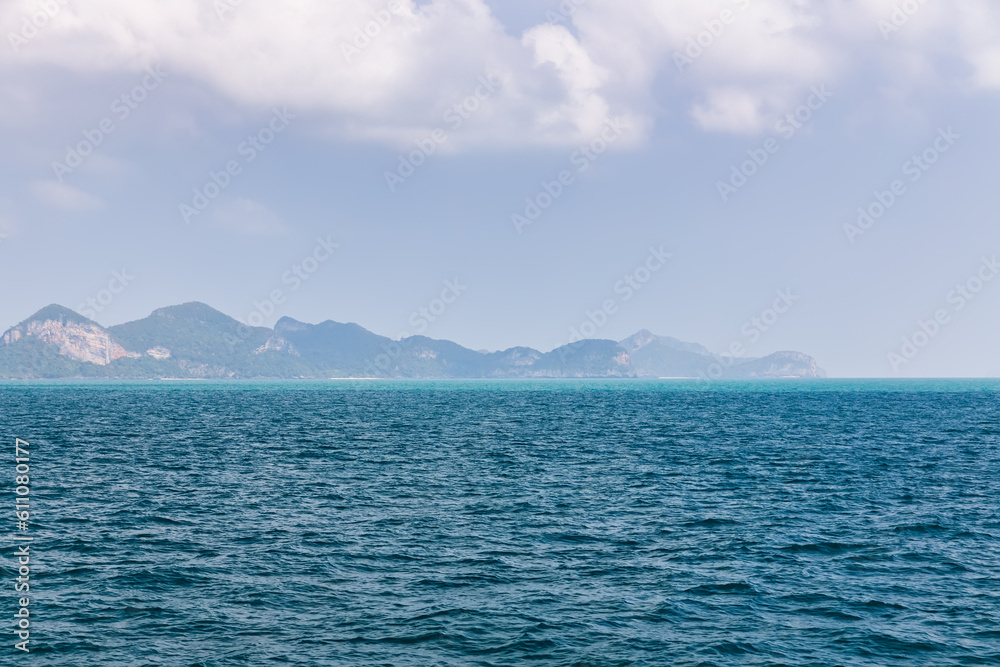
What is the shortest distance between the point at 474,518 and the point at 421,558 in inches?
347

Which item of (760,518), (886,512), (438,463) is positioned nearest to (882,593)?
(760,518)

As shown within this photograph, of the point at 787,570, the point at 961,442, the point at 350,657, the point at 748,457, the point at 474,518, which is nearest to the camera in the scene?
the point at 350,657

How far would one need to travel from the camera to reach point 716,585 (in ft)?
96.2

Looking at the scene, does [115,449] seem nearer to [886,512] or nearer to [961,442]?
[886,512]

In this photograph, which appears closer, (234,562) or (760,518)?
(234,562)

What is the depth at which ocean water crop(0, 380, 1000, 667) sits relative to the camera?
23219 millimetres

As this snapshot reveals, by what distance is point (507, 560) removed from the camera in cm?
3275

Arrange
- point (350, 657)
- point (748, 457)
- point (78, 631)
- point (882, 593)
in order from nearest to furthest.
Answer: point (350, 657) → point (78, 631) → point (882, 593) → point (748, 457)

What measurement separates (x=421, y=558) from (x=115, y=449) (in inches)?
2101

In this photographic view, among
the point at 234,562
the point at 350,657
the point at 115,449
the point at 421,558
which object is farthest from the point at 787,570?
the point at 115,449

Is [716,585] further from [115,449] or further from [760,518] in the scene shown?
[115,449]

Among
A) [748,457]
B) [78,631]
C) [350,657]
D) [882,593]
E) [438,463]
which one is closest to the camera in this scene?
[350,657]

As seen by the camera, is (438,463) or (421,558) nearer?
(421,558)

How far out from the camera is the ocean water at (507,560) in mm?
23219
